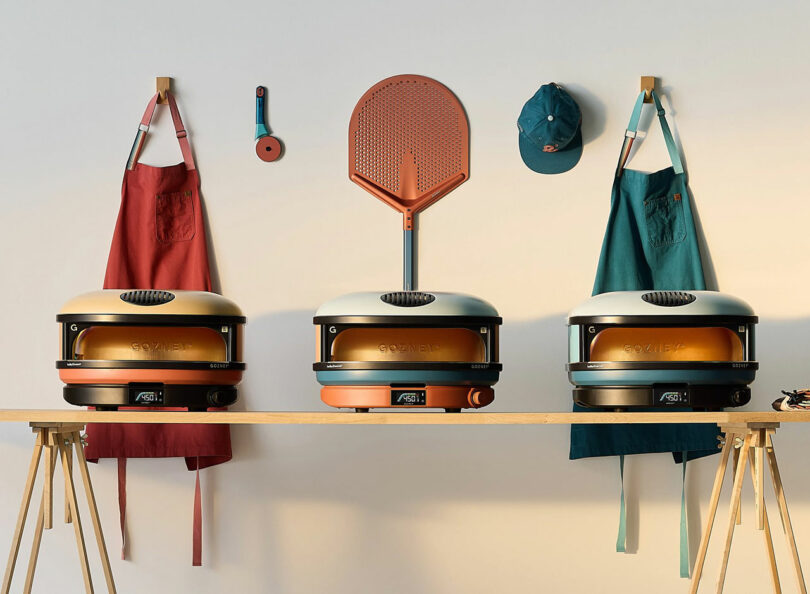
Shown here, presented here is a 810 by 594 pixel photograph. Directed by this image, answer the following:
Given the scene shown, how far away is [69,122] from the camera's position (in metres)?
2.28

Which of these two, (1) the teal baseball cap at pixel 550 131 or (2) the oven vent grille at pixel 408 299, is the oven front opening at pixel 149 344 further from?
(1) the teal baseball cap at pixel 550 131

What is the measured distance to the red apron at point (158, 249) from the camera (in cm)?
215

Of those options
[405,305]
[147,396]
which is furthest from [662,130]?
[147,396]

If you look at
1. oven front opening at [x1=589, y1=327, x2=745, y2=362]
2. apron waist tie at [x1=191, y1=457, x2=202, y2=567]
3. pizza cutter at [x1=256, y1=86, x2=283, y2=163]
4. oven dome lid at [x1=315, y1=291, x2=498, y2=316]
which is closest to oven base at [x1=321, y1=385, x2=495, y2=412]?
oven dome lid at [x1=315, y1=291, x2=498, y2=316]

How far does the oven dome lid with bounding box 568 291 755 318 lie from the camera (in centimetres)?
170

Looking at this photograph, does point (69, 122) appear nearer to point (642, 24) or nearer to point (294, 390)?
point (294, 390)

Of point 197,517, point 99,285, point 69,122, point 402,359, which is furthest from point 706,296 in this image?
point 69,122

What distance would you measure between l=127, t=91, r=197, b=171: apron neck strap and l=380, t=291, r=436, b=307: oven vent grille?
2.52 feet

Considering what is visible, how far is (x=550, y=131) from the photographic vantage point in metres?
2.08

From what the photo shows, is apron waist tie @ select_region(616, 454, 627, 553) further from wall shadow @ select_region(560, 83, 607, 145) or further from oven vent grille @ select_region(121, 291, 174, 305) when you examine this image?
oven vent grille @ select_region(121, 291, 174, 305)

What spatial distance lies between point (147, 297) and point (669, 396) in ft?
3.34

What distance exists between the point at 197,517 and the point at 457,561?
2.08 feet

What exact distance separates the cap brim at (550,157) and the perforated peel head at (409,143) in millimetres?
145

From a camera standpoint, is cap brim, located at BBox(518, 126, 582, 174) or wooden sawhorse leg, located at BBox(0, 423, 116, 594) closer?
wooden sawhorse leg, located at BBox(0, 423, 116, 594)
